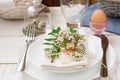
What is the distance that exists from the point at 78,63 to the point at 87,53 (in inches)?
3.1

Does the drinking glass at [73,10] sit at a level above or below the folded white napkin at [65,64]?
above

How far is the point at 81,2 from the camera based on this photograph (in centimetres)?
94

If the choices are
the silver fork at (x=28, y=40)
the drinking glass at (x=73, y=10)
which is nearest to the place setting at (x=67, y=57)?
the silver fork at (x=28, y=40)

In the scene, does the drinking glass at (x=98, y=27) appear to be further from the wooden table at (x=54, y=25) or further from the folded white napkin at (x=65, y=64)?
the folded white napkin at (x=65, y=64)

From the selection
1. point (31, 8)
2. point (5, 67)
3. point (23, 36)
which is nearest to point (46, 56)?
point (5, 67)

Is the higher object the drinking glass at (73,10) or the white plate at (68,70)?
the drinking glass at (73,10)

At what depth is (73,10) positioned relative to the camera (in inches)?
37.0

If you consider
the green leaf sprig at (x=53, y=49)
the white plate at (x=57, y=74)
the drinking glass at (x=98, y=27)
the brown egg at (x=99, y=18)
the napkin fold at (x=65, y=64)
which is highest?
the brown egg at (x=99, y=18)

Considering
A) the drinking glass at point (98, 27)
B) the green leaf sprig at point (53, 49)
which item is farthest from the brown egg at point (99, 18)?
the green leaf sprig at point (53, 49)

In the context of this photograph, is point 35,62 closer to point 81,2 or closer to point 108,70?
point 108,70

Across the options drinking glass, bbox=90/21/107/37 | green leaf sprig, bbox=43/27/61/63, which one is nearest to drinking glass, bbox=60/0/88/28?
drinking glass, bbox=90/21/107/37

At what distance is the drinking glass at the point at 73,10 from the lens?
91cm

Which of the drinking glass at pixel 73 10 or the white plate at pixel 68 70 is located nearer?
the white plate at pixel 68 70

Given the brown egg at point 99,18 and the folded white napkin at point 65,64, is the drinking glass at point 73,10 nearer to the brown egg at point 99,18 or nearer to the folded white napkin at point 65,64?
the brown egg at point 99,18
